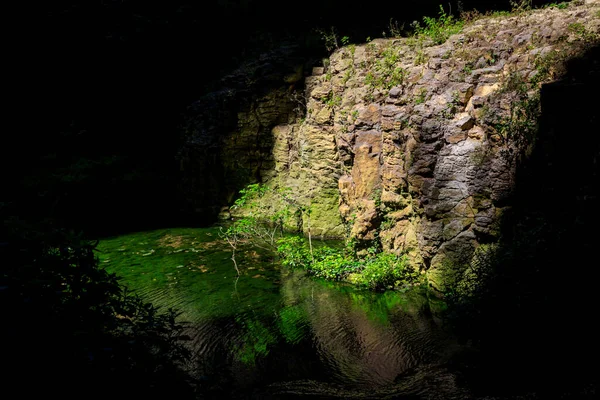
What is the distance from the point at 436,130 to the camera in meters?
8.91

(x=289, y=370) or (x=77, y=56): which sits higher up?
(x=77, y=56)

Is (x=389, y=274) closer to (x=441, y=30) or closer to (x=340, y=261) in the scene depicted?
(x=340, y=261)

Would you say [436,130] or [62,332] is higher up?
[436,130]

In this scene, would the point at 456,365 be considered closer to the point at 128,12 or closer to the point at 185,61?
the point at 185,61

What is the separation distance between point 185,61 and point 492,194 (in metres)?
16.9

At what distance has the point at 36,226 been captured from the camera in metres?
3.04

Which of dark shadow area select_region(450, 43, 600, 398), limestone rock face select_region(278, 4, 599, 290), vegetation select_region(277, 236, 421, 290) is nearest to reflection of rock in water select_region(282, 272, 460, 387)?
vegetation select_region(277, 236, 421, 290)

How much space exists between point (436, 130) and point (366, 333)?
432 cm

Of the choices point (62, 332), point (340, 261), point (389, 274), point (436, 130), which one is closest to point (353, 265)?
point (340, 261)

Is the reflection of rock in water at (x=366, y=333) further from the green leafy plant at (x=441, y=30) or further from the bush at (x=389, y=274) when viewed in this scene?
the green leafy plant at (x=441, y=30)

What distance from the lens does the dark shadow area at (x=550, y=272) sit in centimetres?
514

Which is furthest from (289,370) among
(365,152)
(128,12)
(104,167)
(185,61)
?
(128,12)

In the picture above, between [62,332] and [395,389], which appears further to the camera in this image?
[395,389]

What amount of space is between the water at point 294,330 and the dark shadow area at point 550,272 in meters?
0.83
